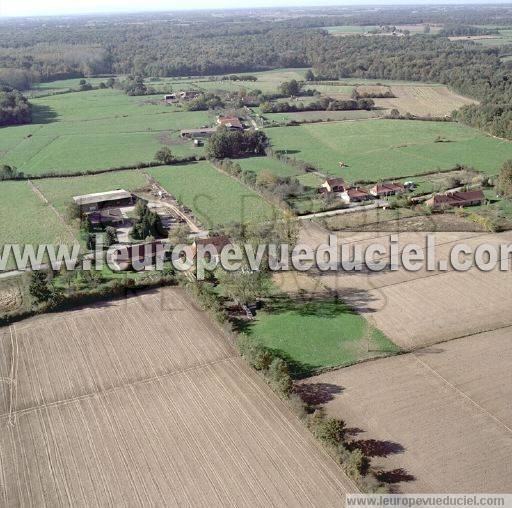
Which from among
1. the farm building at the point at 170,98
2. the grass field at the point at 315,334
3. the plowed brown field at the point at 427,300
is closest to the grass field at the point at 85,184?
the plowed brown field at the point at 427,300

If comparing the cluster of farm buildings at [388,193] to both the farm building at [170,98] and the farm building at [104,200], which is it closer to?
the farm building at [104,200]

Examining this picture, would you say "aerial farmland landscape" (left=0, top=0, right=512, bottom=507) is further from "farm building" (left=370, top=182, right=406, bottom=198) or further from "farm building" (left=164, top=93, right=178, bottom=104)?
"farm building" (left=164, top=93, right=178, bottom=104)

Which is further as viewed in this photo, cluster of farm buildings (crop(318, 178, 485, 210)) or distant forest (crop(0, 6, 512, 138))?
distant forest (crop(0, 6, 512, 138))

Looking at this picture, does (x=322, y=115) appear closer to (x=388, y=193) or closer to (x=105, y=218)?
(x=388, y=193)

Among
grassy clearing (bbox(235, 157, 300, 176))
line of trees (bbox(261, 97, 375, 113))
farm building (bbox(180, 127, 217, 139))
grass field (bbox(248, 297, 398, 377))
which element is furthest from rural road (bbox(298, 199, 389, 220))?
line of trees (bbox(261, 97, 375, 113))

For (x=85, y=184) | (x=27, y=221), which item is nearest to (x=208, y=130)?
(x=85, y=184)

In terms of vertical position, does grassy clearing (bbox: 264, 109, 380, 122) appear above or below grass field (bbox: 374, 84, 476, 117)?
below
